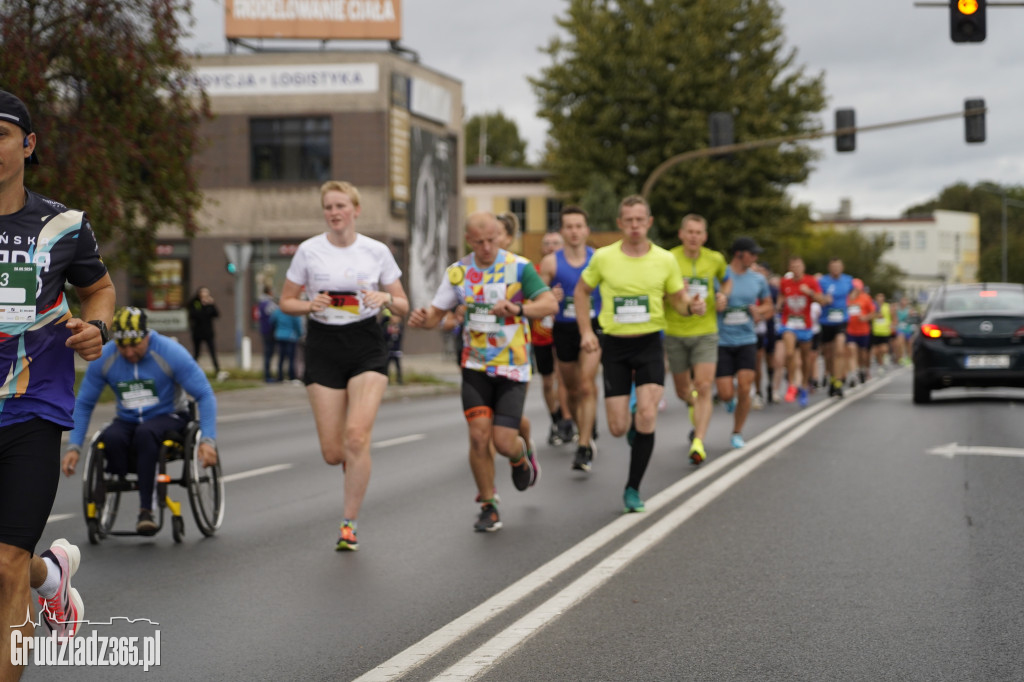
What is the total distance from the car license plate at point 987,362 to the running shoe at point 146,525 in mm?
13391

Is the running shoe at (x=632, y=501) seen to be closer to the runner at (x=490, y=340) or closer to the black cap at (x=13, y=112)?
the runner at (x=490, y=340)

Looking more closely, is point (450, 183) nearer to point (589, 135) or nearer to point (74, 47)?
point (589, 135)

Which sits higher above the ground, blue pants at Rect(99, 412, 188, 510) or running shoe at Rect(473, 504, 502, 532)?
blue pants at Rect(99, 412, 188, 510)

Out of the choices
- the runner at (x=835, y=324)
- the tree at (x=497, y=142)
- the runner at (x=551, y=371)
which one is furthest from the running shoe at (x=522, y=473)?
the tree at (x=497, y=142)

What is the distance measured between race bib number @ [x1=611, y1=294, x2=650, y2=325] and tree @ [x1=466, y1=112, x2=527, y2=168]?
84.3 m

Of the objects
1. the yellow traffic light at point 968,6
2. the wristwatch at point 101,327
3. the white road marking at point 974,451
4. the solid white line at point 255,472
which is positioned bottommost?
the solid white line at point 255,472

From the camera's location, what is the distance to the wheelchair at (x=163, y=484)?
7992 mm

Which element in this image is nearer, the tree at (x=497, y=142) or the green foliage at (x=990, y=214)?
the tree at (x=497, y=142)

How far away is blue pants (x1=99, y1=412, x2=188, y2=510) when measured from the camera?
8.02 meters

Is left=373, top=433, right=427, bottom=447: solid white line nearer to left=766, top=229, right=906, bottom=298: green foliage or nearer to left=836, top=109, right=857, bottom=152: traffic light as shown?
left=836, top=109, right=857, bottom=152: traffic light

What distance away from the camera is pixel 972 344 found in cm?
1873

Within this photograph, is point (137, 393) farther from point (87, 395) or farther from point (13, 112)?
point (13, 112)

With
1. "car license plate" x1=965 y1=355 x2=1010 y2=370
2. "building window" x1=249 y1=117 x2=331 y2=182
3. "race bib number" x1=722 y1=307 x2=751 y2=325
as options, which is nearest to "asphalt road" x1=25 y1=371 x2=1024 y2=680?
"race bib number" x1=722 y1=307 x2=751 y2=325

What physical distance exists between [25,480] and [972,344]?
16331 mm
